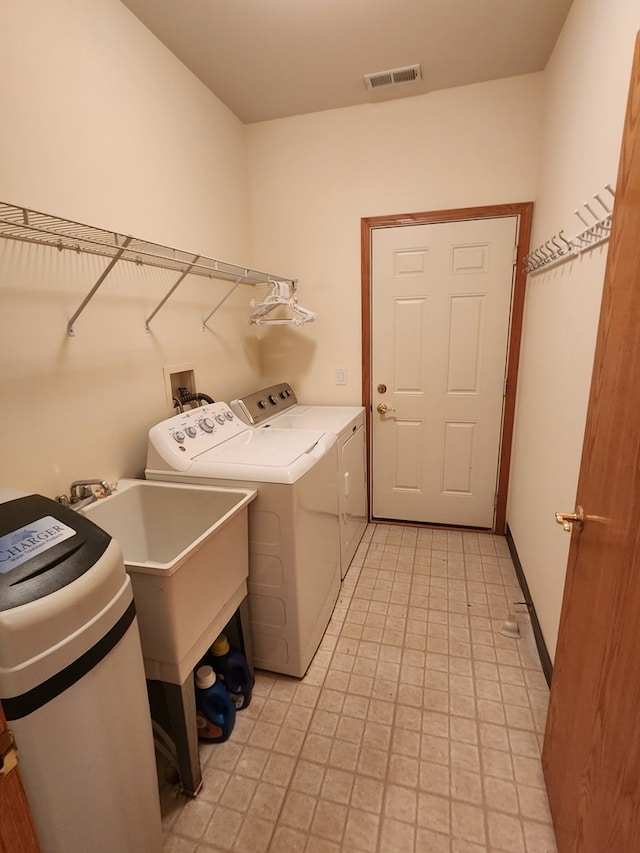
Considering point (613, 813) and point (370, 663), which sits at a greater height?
point (613, 813)

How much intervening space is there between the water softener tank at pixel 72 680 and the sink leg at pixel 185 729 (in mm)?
253

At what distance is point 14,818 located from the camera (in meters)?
0.59

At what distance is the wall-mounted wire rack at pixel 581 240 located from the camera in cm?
126

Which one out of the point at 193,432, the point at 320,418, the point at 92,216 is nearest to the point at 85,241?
the point at 92,216

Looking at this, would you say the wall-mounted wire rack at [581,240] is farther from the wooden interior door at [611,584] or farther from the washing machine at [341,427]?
the washing machine at [341,427]

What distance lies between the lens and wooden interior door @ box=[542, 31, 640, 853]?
2.42 ft

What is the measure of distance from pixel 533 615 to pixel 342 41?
285 cm

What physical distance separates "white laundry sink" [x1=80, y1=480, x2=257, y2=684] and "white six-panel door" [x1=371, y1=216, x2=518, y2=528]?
5.28 ft

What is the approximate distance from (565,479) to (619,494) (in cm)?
83

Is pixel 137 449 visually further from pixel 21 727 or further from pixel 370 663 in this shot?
pixel 370 663

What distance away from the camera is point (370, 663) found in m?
1.82

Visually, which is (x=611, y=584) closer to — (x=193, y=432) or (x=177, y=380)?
(x=193, y=432)

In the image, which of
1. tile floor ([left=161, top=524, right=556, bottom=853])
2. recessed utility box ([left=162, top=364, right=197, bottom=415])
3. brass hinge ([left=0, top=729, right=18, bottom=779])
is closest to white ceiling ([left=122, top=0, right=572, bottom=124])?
recessed utility box ([left=162, top=364, right=197, bottom=415])

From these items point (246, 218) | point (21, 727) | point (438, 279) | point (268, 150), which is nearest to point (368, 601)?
point (21, 727)
